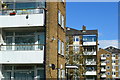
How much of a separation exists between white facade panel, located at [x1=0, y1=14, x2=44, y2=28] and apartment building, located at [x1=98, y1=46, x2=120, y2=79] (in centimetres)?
6435

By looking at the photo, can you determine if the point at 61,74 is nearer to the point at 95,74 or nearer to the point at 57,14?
the point at 57,14

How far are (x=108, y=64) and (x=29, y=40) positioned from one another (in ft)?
238

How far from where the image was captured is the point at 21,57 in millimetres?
19938

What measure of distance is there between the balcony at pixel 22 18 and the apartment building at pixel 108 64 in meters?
64.2

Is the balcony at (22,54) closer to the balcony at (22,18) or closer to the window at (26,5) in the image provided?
the balcony at (22,18)

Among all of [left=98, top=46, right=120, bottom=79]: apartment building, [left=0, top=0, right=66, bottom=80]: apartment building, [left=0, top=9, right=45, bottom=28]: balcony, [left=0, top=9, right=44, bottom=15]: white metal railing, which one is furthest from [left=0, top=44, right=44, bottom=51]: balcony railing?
→ [left=98, top=46, right=120, bottom=79]: apartment building

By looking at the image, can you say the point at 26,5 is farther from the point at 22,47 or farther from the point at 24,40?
the point at 22,47

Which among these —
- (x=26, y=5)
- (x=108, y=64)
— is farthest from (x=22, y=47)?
(x=108, y=64)

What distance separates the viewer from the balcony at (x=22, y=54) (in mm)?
19656

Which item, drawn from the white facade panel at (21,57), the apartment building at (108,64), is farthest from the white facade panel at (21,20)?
the apartment building at (108,64)

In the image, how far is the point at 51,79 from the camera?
19641 millimetres

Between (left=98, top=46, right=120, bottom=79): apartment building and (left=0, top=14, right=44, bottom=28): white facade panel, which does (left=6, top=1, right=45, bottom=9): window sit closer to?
(left=0, top=14, right=44, bottom=28): white facade panel

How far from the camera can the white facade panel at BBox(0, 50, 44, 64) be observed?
64.4ft

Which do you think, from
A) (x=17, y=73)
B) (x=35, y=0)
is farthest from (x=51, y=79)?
(x=35, y=0)
